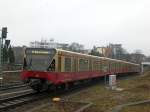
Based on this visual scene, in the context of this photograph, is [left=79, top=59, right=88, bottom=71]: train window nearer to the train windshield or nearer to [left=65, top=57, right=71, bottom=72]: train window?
[left=65, top=57, right=71, bottom=72]: train window

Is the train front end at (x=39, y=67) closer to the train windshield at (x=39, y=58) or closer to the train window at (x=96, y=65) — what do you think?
the train windshield at (x=39, y=58)

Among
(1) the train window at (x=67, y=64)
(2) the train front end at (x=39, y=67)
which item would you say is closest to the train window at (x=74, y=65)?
(1) the train window at (x=67, y=64)

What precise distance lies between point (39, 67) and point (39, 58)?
59 centimetres

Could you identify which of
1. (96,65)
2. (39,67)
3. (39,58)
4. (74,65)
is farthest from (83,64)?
(39,67)

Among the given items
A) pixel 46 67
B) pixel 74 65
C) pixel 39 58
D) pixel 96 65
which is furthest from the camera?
pixel 96 65

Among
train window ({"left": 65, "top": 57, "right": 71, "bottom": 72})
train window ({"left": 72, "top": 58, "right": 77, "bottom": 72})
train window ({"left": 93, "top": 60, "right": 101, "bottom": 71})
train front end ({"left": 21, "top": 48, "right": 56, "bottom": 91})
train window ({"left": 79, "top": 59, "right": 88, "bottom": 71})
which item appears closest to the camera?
train front end ({"left": 21, "top": 48, "right": 56, "bottom": 91})

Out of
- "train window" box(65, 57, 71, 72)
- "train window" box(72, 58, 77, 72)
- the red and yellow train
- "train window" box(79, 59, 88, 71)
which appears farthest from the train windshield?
"train window" box(79, 59, 88, 71)

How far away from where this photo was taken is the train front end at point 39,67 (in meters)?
21.5

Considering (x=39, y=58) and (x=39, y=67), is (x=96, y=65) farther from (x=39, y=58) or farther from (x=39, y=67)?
(x=39, y=67)

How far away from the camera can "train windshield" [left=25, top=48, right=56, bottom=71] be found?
21.7 metres

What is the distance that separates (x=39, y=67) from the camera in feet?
71.6

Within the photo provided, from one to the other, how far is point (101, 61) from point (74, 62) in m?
→ 13.6

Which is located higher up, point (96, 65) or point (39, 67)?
point (96, 65)

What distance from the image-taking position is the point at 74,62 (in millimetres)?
25672
